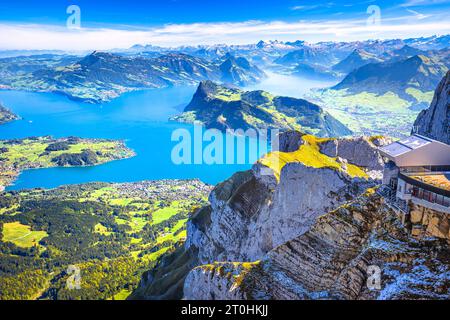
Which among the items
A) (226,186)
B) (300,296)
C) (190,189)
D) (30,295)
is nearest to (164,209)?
(190,189)

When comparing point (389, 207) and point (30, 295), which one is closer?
point (389, 207)

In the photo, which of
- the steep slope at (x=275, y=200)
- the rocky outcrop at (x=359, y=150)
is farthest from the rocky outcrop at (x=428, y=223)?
the rocky outcrop at (x=359, y=150)

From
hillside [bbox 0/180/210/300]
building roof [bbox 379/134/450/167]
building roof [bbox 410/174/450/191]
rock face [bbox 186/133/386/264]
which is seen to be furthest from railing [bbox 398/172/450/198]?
hillside [bbox 0/180/210/300]

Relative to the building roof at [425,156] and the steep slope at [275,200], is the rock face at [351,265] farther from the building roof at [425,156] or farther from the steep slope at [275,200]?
the steep slope at [275,200]

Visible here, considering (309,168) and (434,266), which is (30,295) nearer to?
(309,168)

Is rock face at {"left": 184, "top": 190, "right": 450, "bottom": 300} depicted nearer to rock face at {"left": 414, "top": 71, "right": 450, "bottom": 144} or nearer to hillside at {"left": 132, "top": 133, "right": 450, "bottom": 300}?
hillside at {"left": 132, "top": 133, "right": 450, "bottom": 300}

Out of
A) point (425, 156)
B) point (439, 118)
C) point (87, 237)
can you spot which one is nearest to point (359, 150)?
point (439, 118)
